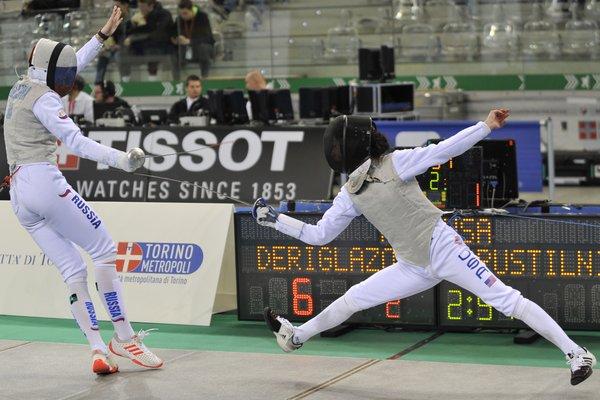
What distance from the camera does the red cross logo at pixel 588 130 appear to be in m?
17.0

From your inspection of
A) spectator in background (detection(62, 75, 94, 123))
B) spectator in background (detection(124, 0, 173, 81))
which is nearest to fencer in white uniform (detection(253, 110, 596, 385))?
spectator in background (detection(62, 75, 94, 123))

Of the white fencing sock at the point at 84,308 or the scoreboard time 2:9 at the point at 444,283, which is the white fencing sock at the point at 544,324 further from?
the white fencing sock at the point at 84,308

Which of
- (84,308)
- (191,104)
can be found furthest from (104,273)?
(191,104)

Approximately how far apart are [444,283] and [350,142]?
1.73 m

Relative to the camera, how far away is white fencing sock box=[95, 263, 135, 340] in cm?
733

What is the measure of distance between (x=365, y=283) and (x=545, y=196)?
8627 mm

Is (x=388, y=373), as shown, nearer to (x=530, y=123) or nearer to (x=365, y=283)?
(x=365, y=283)

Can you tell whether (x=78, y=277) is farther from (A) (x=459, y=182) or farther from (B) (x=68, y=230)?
(A) (x=459, y=182)

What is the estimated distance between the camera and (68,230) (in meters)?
7.20

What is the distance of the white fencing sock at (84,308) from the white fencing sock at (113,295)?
9cm

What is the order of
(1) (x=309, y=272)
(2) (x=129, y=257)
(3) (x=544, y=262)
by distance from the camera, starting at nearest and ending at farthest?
1. (3) (x=544, y=262)
2. (1) (x=309, y=272)
3. (2) (x=129, y=257)

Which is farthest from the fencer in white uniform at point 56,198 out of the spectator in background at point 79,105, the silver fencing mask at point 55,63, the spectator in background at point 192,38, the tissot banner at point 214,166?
the spectator in background at point 192,38

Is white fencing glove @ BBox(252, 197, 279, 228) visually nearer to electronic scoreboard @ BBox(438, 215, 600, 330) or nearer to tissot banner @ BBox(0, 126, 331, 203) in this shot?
electronic scoreboard @ BBox(438, 215, 600, 330)

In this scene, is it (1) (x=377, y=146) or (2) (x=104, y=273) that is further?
(2) (x=104, y=273)
